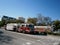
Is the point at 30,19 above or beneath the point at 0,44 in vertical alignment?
above

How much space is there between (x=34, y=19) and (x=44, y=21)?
12.3 m

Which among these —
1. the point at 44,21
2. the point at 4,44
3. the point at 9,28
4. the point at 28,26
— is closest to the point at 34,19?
the point at 44,21

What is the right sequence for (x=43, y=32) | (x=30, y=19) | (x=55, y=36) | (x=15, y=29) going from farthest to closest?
(x=30, y=19) < (x=15, y=29) < (x=43, y=32) < (x=55, y=36)

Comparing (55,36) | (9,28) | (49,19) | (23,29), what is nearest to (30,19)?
(49,19)

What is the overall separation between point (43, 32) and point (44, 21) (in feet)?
230

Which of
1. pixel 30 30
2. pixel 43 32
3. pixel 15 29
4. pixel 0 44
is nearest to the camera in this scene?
pixel 0 44

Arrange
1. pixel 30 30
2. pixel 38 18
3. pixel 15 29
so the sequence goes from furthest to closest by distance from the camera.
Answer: pixel 38 18 < pixel 15 29 < pixel 30 30

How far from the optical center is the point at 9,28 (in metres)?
37.6

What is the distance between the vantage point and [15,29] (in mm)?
36125

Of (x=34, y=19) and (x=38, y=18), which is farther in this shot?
(x=38, y=18)

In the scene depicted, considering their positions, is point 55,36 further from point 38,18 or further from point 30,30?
point 38,18

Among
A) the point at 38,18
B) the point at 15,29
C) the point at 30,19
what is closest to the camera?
the point at 15,29

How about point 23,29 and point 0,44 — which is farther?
point 23,29

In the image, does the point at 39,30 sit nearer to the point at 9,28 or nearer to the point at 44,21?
the point at 9,28
